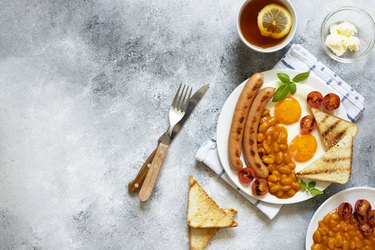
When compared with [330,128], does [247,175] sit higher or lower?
lower

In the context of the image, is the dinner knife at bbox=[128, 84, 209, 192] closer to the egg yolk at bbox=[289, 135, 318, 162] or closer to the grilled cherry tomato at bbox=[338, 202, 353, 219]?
the egg yolk at bbox=[289, 135, 318, 162]

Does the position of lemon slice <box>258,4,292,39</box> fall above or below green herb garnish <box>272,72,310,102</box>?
above

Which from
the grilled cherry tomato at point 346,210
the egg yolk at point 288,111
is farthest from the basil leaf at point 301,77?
the grilled cherry tomato at point 346,210

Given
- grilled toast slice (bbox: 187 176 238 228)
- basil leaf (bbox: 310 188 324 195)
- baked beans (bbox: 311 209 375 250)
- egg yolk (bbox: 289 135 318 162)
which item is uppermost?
egg yolk (bbox: 289 135 318 162)

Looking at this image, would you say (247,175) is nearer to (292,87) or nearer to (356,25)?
(292,87)

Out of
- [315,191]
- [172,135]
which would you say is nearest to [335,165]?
[315,191]

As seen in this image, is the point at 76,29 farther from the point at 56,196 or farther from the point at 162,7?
the point at 56,196

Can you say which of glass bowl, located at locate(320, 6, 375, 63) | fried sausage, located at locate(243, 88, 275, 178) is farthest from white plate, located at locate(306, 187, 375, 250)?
glass bowl, located at locate(320, 6, 375, 63)
